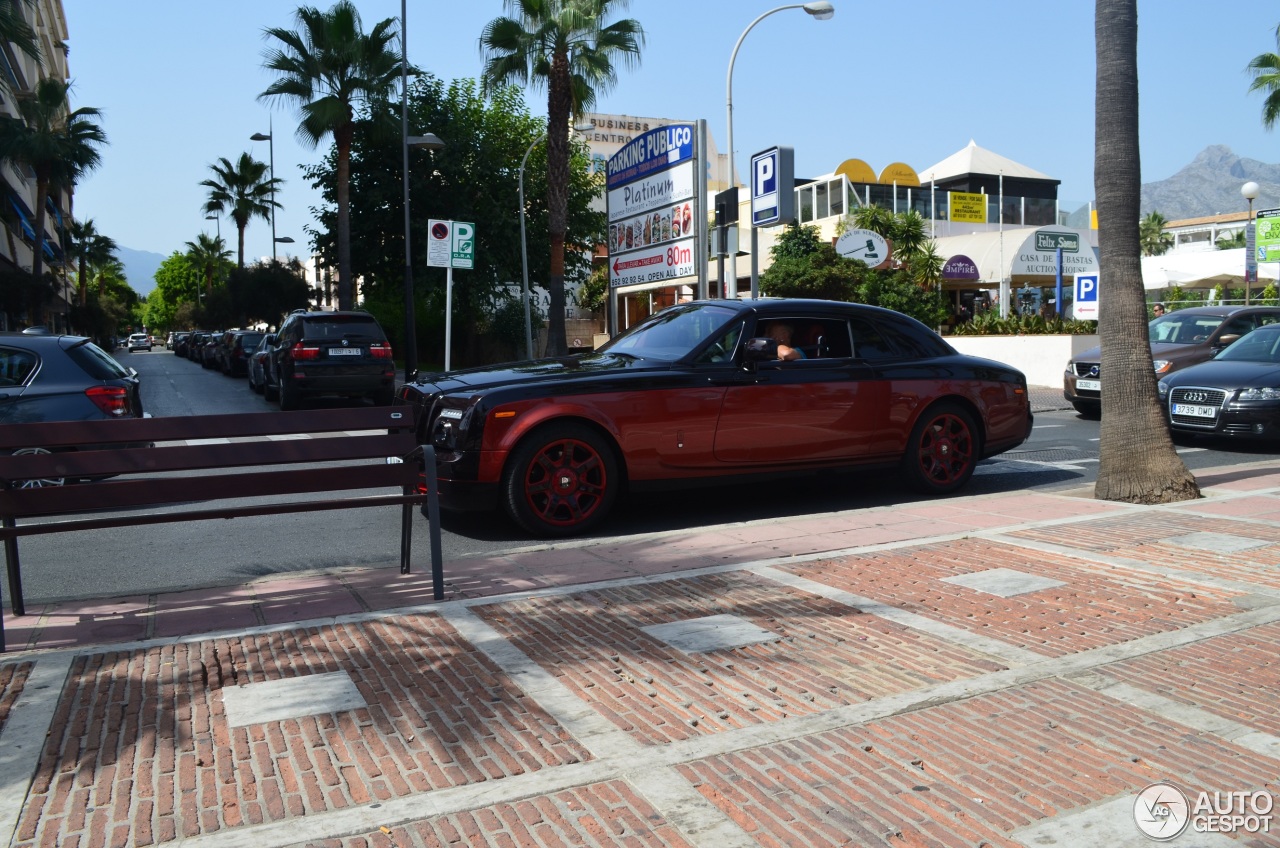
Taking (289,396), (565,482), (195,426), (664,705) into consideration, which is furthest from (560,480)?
(289,396)

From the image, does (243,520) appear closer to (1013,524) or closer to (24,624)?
(24,624)

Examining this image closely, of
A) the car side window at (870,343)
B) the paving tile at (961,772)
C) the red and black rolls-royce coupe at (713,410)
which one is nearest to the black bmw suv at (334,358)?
the red and black rolls-royce coupe at (713,410)

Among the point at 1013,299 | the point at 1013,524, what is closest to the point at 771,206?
the point at 1013,524

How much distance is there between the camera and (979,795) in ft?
10.2

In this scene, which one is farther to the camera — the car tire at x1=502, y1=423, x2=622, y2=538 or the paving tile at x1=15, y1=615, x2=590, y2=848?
the car tire at x1=502, y1=423, x2=622, y2=538

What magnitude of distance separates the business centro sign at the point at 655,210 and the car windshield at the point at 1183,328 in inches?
291

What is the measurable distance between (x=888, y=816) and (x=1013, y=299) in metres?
50.1

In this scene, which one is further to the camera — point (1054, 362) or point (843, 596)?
point (1054, 362)

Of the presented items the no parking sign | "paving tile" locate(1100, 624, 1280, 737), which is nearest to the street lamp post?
the no parking sign

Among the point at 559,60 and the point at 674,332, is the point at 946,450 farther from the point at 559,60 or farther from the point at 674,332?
the point at 559,60

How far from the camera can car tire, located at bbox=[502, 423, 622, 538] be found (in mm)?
6961

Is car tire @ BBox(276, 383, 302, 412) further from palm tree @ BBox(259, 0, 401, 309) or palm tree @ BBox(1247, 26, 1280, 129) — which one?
palm tree @ BBox(1247, 26, 1280, 129)

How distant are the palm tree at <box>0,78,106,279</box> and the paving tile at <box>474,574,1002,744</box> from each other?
45709mm

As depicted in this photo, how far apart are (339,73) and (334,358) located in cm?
1537
